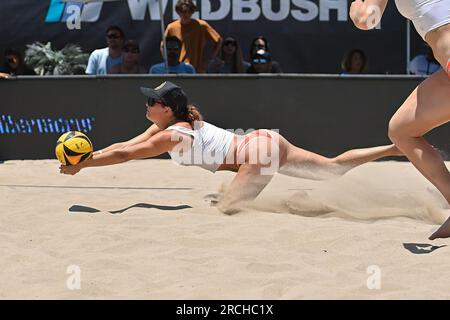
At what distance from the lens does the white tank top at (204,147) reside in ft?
18.9

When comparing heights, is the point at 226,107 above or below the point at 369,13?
below

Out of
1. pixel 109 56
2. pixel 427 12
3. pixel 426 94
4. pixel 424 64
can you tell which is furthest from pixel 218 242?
pixel 424 64

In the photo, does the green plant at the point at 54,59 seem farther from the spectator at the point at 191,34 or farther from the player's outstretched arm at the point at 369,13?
the player's outstretched arm at the point at 369,13

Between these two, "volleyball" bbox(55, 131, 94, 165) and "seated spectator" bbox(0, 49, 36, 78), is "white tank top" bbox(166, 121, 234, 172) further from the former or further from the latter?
"seated spectator" bbox(0, 49, 36, 78)

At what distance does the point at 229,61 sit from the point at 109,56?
1444 millimetres

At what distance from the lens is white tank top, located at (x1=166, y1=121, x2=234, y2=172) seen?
5766 mm

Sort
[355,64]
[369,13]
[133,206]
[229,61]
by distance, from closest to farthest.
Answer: [369,13] → [133,206] → [355,64] → [229,61]

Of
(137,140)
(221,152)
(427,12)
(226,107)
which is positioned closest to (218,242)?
(221,152)

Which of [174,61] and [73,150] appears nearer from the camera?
[73,150]

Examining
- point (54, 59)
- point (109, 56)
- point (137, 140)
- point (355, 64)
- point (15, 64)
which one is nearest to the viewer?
point (137, 140)

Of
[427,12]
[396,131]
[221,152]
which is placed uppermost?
[427,12]

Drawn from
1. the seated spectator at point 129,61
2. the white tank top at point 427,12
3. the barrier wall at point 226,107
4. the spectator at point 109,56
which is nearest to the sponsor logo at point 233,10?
the spectator at point 109,56

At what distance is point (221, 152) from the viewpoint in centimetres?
579

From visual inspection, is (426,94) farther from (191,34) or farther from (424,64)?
(191,34)
